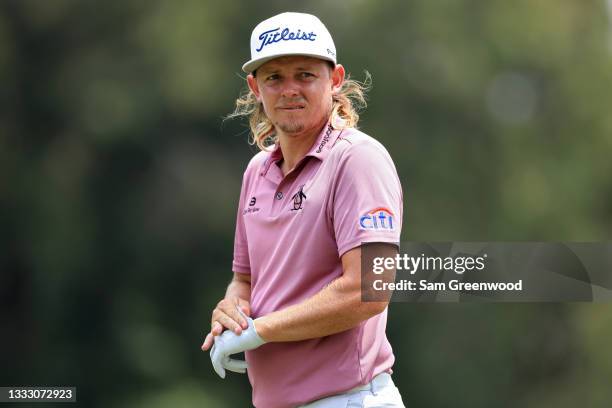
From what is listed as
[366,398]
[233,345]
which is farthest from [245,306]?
[366,398]

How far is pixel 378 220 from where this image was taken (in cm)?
430

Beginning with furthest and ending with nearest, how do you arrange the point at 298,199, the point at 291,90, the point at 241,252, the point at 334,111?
the point at 241,252, the point at 334,111, the point at 291,90, the point at 298,199

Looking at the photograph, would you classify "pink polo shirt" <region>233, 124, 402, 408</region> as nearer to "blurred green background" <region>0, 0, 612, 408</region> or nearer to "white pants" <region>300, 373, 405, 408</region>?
"white pants" <region>300, 373, 405, 408</region>

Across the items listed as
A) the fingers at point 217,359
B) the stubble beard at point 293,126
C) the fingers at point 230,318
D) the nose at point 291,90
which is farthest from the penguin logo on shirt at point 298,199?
the fingers at point 217,359

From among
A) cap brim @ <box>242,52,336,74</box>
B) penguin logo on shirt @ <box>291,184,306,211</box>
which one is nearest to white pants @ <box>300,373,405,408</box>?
penguin logo on shirt @ <box>291,184,306,211</box>

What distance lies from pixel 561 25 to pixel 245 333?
20685 mm

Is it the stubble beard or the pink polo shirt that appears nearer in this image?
the pink polo shirt

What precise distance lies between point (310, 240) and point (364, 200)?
246 millimetres

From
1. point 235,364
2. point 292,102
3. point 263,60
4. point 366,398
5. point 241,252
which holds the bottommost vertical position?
point 366,398

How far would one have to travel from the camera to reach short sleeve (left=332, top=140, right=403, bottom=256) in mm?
4270

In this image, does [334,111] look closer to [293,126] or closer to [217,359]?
[293,126]

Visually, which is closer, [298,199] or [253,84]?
[298,199]

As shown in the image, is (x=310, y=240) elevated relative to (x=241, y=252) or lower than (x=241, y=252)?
lower

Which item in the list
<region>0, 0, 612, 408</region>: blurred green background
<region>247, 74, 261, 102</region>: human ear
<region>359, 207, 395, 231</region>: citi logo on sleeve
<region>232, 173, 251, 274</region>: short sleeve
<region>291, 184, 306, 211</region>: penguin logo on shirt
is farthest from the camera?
<region>0, 0, 612, 408</region>: blurred green background
